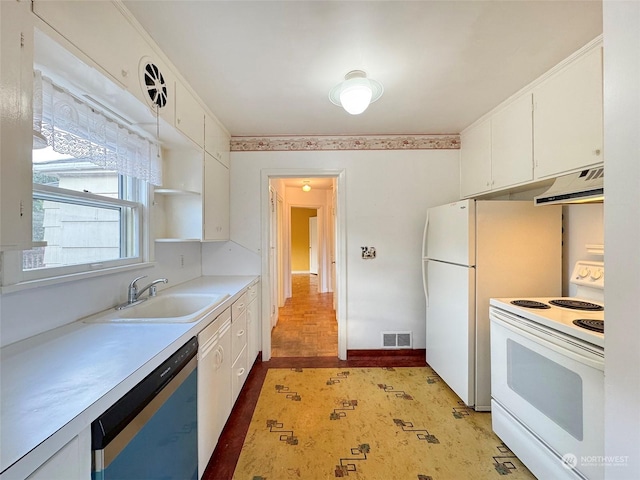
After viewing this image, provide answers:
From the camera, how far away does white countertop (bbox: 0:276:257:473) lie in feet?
1.87

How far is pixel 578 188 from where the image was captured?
4.51 feet

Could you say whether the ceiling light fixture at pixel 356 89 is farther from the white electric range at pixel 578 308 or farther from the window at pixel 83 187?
the white electric range at pixel 578 308

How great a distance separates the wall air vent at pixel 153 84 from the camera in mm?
1354

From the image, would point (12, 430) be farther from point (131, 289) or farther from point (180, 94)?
point (180, 94)

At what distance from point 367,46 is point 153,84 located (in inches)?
48.8

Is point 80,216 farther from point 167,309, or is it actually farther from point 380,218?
point 380,218

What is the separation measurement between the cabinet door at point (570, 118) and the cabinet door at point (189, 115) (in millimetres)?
2483

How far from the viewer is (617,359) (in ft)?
2.12


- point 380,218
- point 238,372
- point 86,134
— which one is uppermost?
point 86,134

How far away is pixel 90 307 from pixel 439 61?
8.20 ft

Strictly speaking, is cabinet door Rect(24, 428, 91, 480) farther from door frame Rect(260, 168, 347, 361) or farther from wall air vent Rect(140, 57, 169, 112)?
door frame Rect(260, 168, 347, 361)

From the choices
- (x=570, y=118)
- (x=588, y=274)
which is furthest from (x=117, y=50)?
(x=588, y=274)

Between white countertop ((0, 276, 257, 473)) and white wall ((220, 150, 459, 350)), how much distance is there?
5.58ft

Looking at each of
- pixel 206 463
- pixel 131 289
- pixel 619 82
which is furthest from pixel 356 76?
pixel 206 463
